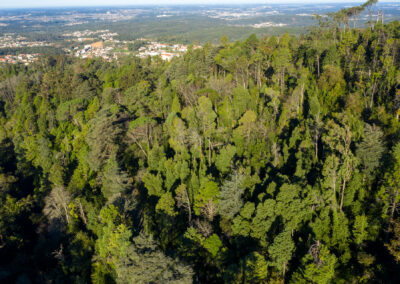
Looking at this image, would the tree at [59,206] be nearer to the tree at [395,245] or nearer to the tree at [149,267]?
the tree at [149,267]

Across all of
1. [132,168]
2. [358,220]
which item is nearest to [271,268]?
[358,220]

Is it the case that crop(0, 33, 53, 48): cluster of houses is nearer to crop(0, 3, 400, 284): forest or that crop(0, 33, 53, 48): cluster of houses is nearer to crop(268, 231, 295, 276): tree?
crop(0, 3, 400, 284): forest

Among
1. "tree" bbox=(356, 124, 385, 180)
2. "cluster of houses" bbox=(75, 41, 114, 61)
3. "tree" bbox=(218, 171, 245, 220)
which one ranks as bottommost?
"tree" bbox=(218, 171, 245, 220)

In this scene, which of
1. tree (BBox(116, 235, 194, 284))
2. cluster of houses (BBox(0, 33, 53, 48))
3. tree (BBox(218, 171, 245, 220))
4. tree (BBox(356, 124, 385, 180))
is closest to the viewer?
tree (BBox(116, 235, 194, 284))

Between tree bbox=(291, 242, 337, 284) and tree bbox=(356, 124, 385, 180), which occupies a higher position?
tree bbox=(356, 124, 385, 180)

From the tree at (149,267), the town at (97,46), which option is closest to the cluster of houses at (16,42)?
the town at (97,46)

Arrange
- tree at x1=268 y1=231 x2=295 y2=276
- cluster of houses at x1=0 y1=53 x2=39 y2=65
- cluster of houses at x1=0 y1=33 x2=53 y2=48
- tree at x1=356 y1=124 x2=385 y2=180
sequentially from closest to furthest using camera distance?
tree at x1=268 y1=231 x2=295 y2=276
tree at x1=356 y1=124 x2=385 y2=180
cluster of houses at x1=0 y1=53 x2=39 y2=65
cluster of houses at x1=0 y1=33 x2=53 y2=48

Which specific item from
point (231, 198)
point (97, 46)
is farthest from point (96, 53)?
point (231, 198)

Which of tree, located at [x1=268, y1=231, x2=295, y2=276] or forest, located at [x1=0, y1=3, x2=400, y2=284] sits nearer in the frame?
tree, located at [x1=268, y1=231, x2=295, y2=276]

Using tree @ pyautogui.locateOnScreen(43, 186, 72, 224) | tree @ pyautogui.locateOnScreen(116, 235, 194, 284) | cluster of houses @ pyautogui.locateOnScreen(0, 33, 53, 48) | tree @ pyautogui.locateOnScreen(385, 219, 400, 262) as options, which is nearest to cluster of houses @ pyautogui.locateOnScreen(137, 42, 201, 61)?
tree @ pyautogui.locateOnScreen(43, 186, 72, 224)

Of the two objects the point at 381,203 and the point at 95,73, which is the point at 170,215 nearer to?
the point at 381,203
